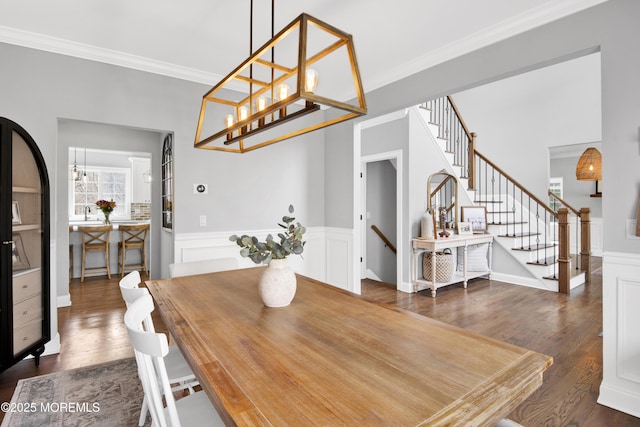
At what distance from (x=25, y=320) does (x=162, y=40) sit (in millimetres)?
2423

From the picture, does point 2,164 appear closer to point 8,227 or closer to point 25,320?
point 8,227

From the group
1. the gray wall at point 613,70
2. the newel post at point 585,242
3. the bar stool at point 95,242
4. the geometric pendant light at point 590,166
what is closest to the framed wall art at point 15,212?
the bar stool at point 95,242

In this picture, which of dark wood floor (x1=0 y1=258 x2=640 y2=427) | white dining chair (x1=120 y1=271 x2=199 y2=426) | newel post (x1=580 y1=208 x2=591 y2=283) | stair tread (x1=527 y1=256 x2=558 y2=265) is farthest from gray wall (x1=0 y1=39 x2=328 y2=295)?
newel post (x1=580 y1=208 x2=591 y2=283)

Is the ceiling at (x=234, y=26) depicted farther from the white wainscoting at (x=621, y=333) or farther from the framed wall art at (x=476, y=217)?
the framed wall art at (x=476, y=217)

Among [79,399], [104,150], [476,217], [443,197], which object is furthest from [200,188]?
[476,217]

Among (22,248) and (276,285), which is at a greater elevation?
(22,248)

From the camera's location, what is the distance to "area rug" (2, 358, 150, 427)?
1.90m

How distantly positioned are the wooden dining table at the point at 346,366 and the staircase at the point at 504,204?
14.0ft

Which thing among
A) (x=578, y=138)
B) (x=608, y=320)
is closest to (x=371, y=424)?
(x=608, y=320)

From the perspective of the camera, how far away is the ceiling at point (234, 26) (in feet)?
7.22

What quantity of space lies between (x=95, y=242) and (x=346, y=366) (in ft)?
19.3

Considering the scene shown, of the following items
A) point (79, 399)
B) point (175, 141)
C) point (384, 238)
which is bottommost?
point (79, 399)

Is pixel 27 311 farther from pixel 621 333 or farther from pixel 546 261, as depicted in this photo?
pixel 546 261

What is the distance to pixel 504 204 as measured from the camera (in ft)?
20.2
